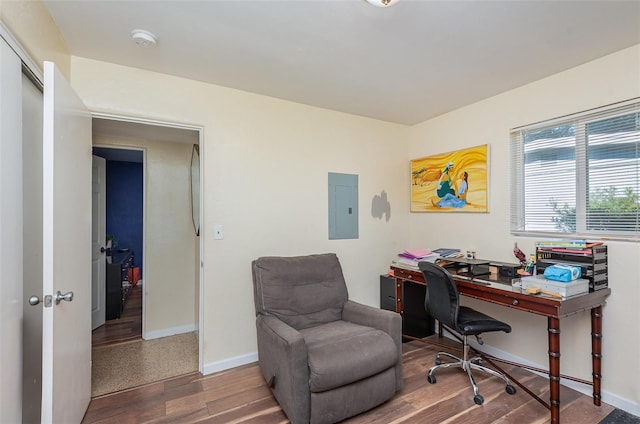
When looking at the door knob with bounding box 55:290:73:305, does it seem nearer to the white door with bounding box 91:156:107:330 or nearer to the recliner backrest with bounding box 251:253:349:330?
the recliner backrest with bounding box 251:253:349:330

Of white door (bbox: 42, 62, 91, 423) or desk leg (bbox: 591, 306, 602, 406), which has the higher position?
white door (bbox: 42, 62, 91, 423)

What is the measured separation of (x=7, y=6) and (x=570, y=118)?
3411mm

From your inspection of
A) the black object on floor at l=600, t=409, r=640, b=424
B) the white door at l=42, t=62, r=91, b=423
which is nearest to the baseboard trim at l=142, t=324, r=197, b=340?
the white door at l=42, t=62, r=91, b=423

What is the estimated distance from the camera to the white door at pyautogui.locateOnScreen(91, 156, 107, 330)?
139 inches

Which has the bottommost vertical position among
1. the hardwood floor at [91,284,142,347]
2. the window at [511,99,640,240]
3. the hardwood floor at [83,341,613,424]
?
the hardwood floor at [91,284,142,347]

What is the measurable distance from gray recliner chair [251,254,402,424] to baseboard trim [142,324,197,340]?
1.66 metres

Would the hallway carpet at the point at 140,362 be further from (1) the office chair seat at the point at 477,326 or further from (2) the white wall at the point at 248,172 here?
(1) the office chair seat at the point at 477,326

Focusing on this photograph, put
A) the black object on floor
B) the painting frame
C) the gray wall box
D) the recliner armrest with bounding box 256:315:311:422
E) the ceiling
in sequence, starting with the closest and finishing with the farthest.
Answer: the ceiling, the recliner armrest with bounding box 256:315:311:422, the black object on floor, the painting frame, the gray wall box

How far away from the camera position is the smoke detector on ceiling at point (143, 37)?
6.07ft

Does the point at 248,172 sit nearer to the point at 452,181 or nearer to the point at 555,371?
the point at 452,181

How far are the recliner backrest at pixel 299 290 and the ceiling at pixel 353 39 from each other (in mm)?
1538

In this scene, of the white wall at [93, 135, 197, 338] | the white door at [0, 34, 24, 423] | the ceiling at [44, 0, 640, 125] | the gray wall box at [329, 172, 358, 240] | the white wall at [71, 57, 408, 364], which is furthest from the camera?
the white wall at [93, 135, 197, 338]

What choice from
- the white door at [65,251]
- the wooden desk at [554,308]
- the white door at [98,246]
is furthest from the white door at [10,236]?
the wooden desk at [554,308]

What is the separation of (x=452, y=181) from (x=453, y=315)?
1488 mm
